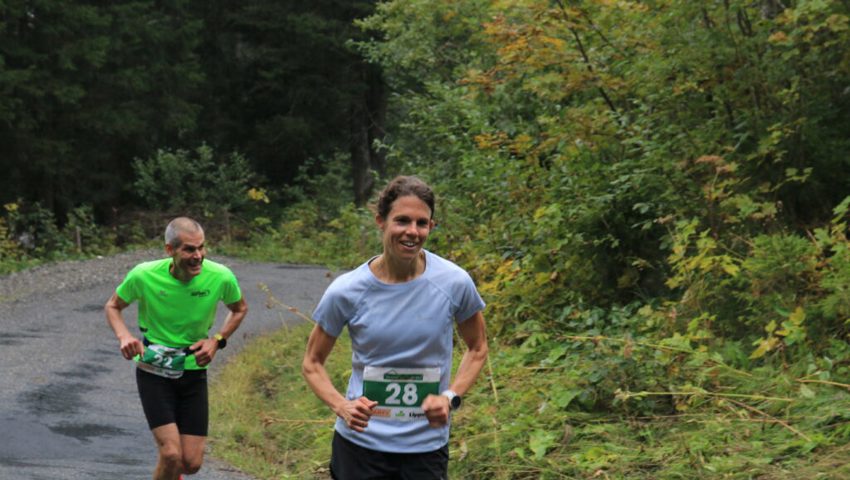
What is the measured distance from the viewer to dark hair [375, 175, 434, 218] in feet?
14.3

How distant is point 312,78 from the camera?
130 ft

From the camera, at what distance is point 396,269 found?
4383 millimetres

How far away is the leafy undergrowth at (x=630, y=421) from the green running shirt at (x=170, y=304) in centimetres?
180

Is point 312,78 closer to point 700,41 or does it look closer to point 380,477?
point 700,41

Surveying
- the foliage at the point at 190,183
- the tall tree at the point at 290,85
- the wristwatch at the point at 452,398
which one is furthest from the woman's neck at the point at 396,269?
the tall tree at the point at 290,85

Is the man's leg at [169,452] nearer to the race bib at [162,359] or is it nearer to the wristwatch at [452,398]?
the race bib at [162,359]

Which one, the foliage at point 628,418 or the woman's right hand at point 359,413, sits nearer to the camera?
the woman's right hand at point 359,413

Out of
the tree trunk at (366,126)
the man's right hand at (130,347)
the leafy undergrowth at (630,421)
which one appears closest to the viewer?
the leafy undergrowth at (630,421)

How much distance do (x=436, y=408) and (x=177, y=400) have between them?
3177mm

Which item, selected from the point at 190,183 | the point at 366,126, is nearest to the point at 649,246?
the point at 190,183

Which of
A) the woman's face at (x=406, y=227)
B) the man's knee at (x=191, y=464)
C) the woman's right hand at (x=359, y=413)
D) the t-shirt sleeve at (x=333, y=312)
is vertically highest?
the woman's face at (x=406, y=227)

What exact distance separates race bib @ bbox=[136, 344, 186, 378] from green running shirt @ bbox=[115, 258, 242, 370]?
4 centimetres

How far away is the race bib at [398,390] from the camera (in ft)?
14.2

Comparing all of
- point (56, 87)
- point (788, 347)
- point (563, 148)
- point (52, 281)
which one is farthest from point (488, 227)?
point (56, 87)
